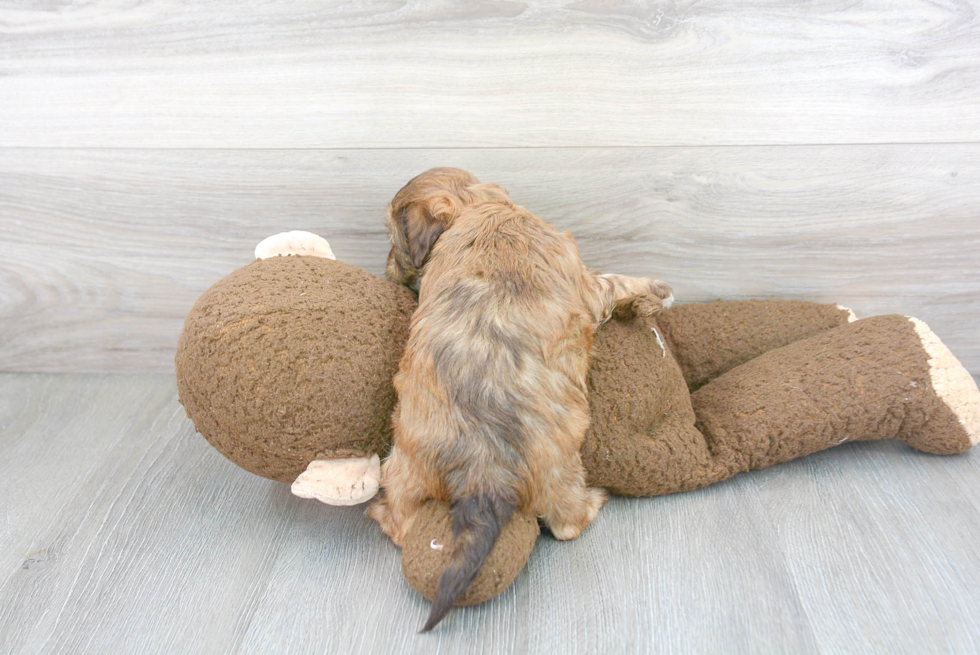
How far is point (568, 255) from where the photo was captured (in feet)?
4.79

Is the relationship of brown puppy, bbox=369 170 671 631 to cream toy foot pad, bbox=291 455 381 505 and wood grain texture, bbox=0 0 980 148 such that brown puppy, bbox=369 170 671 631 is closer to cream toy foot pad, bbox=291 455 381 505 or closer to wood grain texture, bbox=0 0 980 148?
cream toy foot pad, bbox=291 455 381 505

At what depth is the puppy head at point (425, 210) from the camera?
4.96 feet

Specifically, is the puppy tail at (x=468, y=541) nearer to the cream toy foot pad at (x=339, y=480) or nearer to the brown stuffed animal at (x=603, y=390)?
the brown stuffed animal at (x=603, y=390)

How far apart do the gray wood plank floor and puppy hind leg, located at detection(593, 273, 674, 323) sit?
0.45m

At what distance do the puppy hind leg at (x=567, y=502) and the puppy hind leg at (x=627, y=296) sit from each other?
0.35 m

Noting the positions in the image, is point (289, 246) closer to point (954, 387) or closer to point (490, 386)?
point (490, 386)

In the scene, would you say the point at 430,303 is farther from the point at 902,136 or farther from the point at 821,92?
the point at 902,136

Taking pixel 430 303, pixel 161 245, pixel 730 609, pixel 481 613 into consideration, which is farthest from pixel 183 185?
pixel 730 609

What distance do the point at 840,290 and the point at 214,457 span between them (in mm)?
1819

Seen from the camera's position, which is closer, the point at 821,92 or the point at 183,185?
the point at 821,92

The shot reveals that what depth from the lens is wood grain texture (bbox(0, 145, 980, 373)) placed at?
1828mm

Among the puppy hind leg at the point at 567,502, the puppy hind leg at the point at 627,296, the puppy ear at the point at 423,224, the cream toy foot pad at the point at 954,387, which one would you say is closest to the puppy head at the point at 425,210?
the puppy ear at the point at 423,224

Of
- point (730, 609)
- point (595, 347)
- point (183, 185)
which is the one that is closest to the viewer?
point (730, 609)

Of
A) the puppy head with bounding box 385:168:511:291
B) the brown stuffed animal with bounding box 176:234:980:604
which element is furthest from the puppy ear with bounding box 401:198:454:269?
the brown stuffed animal with bounding box 176:234:980:604
